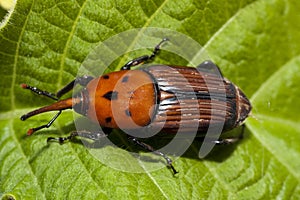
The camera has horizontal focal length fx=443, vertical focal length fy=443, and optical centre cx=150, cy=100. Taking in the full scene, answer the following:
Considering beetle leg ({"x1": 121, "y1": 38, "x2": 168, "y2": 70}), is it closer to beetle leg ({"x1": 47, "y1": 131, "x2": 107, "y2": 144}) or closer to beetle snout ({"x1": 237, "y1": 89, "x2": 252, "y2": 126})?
beetle leg ({"x1": 47, "y1": 131, "x2": 107, "y2": 144})

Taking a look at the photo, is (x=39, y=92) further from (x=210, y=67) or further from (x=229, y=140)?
(x=229, y=140)

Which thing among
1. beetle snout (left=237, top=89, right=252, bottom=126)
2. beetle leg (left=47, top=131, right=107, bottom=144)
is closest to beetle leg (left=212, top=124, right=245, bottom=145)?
beetle snout (left=237, top=89, right=252, bottom=126)

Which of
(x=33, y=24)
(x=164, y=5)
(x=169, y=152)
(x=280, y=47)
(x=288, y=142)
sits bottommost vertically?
(x=288, y=142)

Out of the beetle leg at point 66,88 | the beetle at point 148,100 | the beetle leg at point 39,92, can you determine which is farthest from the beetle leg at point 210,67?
the beetle leg at point 39,92

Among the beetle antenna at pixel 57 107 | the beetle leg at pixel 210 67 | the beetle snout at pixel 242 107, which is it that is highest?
the beetle antenna at pixel 57 107

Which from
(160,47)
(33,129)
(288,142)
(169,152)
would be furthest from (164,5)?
(288,142)

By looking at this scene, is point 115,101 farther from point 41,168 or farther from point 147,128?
point 41,168

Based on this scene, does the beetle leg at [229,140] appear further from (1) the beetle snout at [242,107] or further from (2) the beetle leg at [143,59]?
(2) the beetle leg at [143,59]
